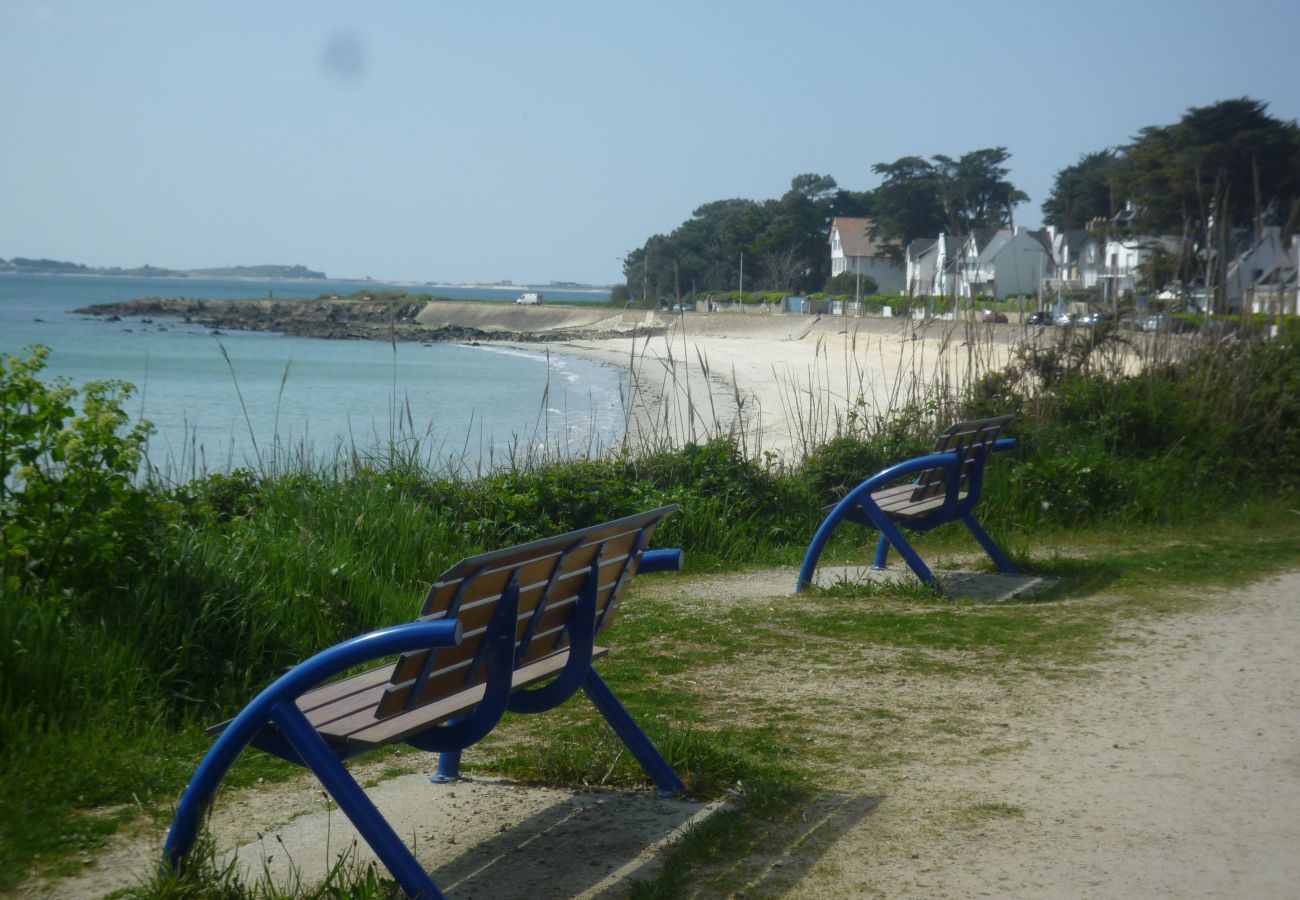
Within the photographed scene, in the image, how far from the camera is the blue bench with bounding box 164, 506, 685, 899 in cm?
277

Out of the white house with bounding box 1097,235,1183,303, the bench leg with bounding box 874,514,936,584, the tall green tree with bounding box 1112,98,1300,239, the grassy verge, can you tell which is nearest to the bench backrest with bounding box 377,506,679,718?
the grassy verge

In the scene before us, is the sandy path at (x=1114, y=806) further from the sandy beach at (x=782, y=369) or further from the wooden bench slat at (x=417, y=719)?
the sandy beach at (x=782, y=369)

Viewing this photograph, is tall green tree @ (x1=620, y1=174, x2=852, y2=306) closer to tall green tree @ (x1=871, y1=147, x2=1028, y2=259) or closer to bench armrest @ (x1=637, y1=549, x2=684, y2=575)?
tall green tree @ (x1=871, y1=147, x2=1028, y2=259)

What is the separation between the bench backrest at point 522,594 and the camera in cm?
286

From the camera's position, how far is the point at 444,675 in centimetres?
304

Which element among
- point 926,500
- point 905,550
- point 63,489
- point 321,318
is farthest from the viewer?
point 321,318

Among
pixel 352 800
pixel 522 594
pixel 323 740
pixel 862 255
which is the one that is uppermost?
pixel 862 255

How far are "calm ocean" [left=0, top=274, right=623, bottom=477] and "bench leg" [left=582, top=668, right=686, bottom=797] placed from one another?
→ 4677 millimetres

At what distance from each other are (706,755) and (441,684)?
1187 millimetres

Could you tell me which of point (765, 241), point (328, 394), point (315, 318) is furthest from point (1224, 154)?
point (315, 318)

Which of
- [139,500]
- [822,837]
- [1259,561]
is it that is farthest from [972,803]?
[1259,561]

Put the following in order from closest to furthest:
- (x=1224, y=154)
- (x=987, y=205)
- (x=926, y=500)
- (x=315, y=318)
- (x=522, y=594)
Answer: (x=522, y=594) → (x=926, y=500) → (x=1224, y=154) → (x=987, y=205) → (x=315, y=318)

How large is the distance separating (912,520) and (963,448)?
1.85ft

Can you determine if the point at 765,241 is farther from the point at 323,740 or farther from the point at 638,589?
the point at 323,740
